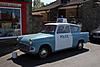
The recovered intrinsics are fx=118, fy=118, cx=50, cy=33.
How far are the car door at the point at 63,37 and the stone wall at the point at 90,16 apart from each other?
903 centimetres

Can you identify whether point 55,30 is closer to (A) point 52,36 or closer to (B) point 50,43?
(A) point 52,36

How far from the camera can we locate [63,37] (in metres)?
6.56

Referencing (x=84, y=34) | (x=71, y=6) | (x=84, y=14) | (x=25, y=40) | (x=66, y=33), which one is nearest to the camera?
(x=25, y=40)

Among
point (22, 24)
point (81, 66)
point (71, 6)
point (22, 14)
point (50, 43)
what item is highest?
point (71, 6)

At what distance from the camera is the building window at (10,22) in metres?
8.91

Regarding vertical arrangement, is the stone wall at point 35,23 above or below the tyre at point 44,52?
above

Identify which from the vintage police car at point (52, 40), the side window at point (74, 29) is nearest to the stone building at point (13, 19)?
the vintage police car at point (52, 40)

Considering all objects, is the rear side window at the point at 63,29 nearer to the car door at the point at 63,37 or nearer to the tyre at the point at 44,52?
the car door at the point at 63,37

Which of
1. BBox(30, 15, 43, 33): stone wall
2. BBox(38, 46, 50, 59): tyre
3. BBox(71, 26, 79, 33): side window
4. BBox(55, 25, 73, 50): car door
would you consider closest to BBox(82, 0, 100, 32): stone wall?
BBox(30, 15, 43, 33): stone wall

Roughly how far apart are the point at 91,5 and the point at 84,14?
5.77ft

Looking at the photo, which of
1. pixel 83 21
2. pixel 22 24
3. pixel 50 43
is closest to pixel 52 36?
pixel 50 43

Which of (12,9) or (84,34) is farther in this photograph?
(12,9)

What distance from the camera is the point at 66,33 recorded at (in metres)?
6.77

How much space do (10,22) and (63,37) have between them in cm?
484
